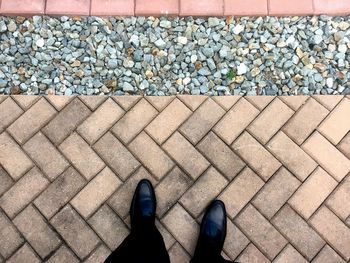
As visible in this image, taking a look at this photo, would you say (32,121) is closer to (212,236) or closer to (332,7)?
(212,236)

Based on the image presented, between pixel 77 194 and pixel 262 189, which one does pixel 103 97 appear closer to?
pixel 77 194

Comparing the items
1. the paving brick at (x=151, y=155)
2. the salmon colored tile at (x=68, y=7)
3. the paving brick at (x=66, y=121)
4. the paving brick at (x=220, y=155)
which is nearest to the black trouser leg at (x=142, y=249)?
the paving brick at (x=151, y=155)

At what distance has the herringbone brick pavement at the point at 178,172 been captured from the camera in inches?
109

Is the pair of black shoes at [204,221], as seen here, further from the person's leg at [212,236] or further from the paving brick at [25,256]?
the paving brick at [25,256]

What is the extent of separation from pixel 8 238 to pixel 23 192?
0.31 metres

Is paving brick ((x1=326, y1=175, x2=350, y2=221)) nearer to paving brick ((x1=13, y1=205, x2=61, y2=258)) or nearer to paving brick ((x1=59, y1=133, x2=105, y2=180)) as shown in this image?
paving brick ((x1=59, y1=133, x2=105, y2=180))

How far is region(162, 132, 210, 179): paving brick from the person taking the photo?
114 inches

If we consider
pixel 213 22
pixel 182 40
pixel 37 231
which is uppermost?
pixel 213 22

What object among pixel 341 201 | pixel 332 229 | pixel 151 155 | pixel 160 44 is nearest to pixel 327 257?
pixel 332 229

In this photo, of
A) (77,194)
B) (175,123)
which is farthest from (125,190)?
(175,123)

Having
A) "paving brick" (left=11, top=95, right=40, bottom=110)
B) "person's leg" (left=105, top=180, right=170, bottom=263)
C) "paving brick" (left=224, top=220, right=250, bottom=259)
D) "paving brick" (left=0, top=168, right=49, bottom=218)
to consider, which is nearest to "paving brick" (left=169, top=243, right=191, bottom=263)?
"person's leg" (left=105, top=180, right=170, bottom=263)

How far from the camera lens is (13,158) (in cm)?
291

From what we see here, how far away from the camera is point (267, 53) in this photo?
315 centimetres

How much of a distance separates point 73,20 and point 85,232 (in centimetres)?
157
